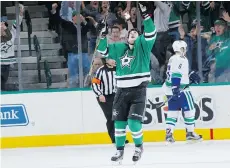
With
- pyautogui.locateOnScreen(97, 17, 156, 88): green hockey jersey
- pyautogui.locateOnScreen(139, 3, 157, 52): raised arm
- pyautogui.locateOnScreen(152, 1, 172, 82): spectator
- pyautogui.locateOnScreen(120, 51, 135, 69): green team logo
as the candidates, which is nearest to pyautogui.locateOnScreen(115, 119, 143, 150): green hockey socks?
pyautogui.locateOnScreen(97, 17, 156, 88): green hockey jersey

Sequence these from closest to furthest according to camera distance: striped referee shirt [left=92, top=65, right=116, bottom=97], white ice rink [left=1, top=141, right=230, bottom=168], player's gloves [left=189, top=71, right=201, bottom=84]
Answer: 1. white ice rink [left=1, top=141, right=230, bottom=168]
2. player's gloves [left=189, top=71, right=201, bottom=84]
3. striped referee shirt [left=92, top=65, right=116, bottom=97]

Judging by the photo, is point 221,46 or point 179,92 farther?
point 221,46

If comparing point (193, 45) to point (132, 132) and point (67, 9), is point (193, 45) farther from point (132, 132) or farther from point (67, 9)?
point (132, 132)

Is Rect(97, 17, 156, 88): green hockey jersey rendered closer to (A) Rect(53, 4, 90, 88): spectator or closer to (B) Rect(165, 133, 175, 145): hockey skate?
(B) Rect(165, 133, 175, 145): hockey skate

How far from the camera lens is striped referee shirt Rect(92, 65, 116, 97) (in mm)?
8383

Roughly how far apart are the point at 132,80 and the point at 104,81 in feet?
6.57

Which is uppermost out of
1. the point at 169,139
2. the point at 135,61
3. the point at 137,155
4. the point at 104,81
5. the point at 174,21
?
the point at 174,21

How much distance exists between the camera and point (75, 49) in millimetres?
9164

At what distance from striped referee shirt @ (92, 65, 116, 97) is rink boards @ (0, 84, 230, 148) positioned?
0.48 metres

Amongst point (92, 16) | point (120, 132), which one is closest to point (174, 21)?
point (92, 16)

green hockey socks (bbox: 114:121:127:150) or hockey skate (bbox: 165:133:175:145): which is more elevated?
green hockey socks (bbox: 114:121:127:150)

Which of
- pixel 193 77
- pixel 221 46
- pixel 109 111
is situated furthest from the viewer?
pixel 221 46

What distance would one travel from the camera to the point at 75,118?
892 cm

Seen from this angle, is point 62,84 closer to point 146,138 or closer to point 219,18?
point 146,138
